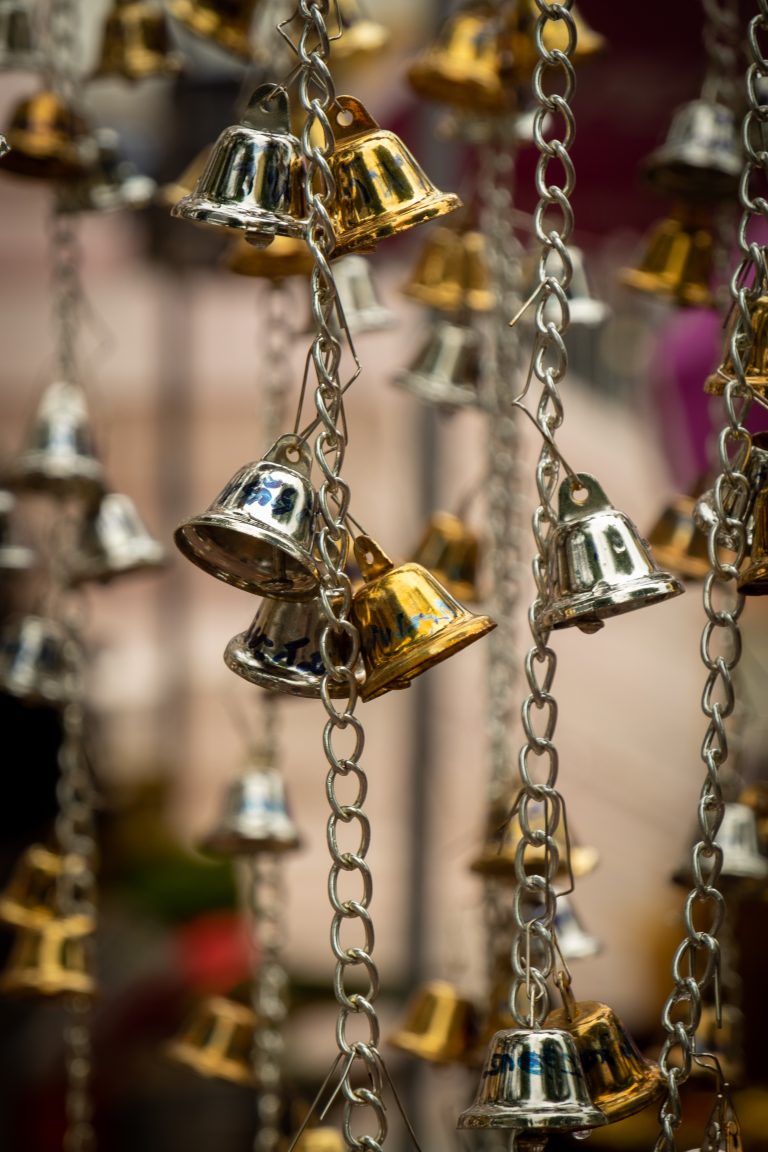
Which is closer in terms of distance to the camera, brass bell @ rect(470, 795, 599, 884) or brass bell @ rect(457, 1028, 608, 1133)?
brass bell @ rect(457, 1028, 608, 1133)

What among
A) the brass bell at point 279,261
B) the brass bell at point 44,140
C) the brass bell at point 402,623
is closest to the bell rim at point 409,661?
the brass bell at point 402,623

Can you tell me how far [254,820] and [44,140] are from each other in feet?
2.43

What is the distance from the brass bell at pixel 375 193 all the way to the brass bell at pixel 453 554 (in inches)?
23.0

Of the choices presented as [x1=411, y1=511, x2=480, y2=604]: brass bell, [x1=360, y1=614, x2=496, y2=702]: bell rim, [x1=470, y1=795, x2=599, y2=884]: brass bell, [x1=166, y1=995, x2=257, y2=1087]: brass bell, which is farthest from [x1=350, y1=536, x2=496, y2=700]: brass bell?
[x1=166, y1=995, x2=257, y2=1087]: brass bell

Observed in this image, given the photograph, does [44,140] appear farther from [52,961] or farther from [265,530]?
[52,961]

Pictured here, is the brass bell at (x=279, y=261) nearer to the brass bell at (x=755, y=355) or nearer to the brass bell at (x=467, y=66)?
the brass bell at (x=467, y=66)

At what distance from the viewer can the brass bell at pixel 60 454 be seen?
1.64 metres

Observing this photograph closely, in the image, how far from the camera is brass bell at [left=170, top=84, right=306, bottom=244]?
105 centimetres

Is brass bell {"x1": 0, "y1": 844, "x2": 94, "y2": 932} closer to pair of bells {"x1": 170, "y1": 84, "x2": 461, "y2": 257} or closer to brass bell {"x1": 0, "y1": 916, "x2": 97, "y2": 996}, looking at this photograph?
brass bell {"x1": 0, "y1": 916, "x2": 97, "y2": 996}

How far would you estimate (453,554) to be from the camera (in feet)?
5.33

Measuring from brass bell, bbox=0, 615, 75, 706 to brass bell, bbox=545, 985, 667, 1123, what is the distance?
2.57ft

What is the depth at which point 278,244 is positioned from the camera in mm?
1392

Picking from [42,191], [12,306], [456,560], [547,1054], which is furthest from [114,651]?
[547,1054]

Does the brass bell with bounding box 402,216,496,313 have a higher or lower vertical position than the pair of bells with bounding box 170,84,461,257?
higher
